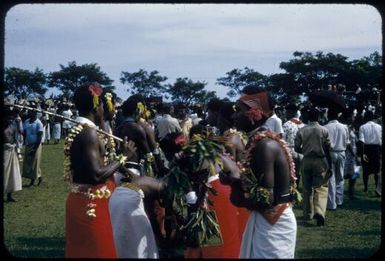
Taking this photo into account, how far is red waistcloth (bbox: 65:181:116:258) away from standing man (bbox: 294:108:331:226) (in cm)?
645

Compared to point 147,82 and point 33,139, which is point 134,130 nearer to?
point 33,139

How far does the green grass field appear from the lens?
861cm

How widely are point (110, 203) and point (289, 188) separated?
1876mm

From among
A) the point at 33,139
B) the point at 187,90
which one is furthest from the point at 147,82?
the point at 33,139

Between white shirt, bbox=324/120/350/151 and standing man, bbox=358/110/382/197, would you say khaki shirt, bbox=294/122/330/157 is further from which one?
standing man, bbox=358/110/382/197

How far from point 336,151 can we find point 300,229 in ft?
7.81

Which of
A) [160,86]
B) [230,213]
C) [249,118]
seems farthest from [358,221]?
[160,86]

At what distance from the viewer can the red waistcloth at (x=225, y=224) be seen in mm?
Result: 5368

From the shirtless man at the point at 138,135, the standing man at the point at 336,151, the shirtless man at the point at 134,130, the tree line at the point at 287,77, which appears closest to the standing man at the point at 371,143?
the standing man at the point at 336,151

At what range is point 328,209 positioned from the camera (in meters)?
12.1

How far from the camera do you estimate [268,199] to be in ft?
15.0

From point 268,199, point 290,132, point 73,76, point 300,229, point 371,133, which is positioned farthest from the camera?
point 73,76

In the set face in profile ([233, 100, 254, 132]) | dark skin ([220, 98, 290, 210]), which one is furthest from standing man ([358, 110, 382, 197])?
dark skin ([220, 98, 290, 210])

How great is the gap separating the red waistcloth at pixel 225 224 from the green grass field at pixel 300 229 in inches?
125
